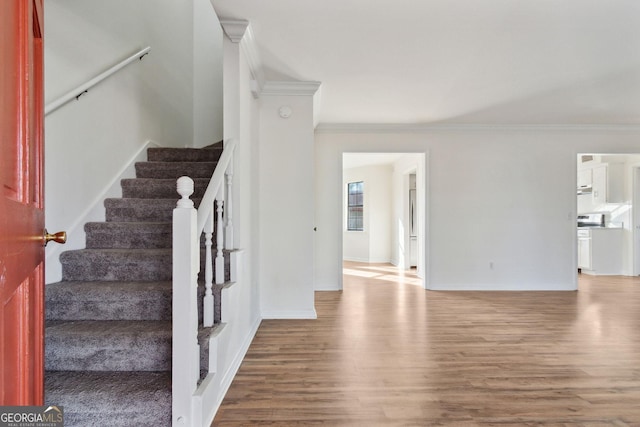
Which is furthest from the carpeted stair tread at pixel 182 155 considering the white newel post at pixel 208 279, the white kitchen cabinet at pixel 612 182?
the white kitchen cabinet at pixel 612 182

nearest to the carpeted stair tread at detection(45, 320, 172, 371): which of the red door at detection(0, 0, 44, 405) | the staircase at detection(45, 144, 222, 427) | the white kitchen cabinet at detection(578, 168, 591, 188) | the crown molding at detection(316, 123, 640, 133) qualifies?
the staircase at detection(45, 144, 222, 427)

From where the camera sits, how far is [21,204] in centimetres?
79

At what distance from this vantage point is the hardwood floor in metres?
1.85

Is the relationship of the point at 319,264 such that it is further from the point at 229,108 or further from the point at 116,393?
the point at 116,393

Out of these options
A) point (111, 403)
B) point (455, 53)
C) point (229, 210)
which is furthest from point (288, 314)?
point (455, 53)

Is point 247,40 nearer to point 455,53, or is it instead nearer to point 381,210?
point 455,53

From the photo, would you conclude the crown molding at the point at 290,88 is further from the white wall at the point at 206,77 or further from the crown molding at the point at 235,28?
the white wall at the point at 206,77

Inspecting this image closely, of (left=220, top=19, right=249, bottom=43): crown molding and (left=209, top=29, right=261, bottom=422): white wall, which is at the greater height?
(left=220, top=19, right=249, bottom=43): crown molding

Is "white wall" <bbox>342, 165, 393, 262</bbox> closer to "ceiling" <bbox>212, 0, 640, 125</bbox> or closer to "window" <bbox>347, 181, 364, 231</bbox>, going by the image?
"window" <bbox>347, 181, 364, 231</bbox>

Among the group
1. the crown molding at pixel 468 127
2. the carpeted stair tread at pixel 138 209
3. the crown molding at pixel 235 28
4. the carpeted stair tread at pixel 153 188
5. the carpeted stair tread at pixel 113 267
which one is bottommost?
the carpeted stair tread at pixel 113 267

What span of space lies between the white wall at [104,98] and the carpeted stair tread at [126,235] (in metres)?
0.08

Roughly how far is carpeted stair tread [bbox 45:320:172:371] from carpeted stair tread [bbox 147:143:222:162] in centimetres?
198

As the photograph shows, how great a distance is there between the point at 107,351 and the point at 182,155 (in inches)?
82.7

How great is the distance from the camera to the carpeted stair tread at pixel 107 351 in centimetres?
175
